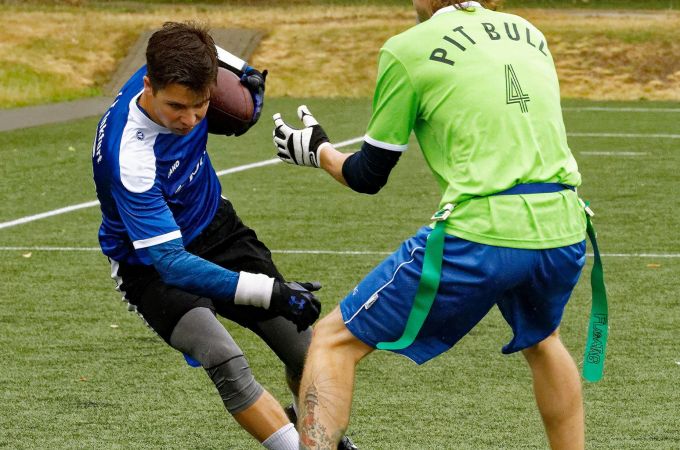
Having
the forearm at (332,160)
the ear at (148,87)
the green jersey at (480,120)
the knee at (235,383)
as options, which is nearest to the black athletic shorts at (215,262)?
the knee at (235,383)

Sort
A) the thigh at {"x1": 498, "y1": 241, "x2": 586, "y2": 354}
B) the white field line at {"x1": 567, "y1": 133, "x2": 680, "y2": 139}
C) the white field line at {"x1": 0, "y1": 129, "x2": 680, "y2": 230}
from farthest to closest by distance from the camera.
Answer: the white field line at {"x1": 567, "y1": 133, "x2": 680, "y2": 139}
the white field line at {"x1": 0, "y1": 129, "x2": 680, "y2": 230}
the thigh at {"x1": 498, "y1": 241, "x2": 586, "y2": 354}

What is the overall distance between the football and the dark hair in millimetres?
571

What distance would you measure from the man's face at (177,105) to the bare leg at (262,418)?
1.01 meters

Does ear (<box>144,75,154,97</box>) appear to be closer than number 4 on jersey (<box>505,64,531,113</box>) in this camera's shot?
No

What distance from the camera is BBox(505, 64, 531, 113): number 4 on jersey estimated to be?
4.26 meters

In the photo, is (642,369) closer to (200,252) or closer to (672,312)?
(672,312)

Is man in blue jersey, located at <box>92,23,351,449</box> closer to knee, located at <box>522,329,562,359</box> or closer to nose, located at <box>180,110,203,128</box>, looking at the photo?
nose, located at <box>180,110,203,128</box>

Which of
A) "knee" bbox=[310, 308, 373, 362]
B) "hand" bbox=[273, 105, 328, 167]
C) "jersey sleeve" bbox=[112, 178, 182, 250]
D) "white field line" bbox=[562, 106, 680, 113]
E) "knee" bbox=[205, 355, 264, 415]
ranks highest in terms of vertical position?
"hand" bbox=[273, 105, 328, 167]

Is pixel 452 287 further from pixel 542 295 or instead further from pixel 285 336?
pixel 285 336

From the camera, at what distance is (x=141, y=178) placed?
4727 mm

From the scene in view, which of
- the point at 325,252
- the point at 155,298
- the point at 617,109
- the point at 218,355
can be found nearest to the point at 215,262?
the point at 155,298

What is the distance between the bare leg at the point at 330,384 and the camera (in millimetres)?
4430

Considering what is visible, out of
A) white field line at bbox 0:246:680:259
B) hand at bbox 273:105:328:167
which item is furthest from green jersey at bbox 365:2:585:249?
white field line at bbox 0:246:680:259

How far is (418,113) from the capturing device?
4352mm
